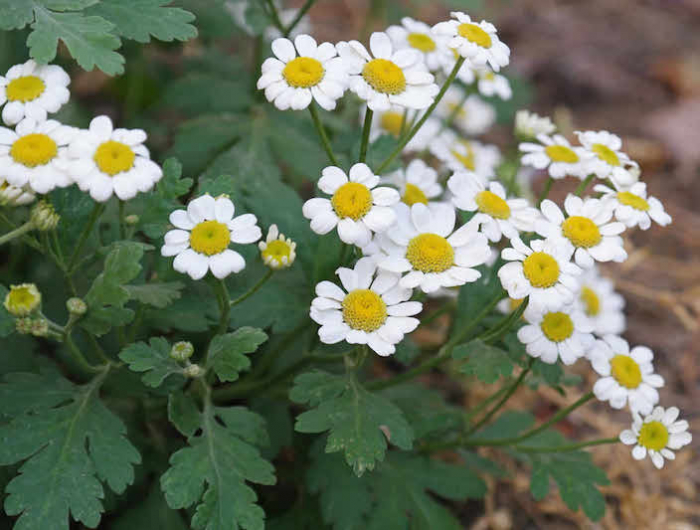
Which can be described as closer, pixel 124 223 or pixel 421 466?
pixel 124 223

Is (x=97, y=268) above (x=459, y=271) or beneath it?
beneath

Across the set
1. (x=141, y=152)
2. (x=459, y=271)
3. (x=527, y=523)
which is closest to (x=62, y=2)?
(x=141, y=152)

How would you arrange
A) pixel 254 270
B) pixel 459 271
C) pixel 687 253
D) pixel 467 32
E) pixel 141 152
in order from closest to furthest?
pixel 141 152
pixel 459 271
pixel 467 32
pixel 254 270
pixel 687 253

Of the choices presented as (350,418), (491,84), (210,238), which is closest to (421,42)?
(491,84)

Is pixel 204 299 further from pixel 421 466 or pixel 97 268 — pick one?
pixel 421 466

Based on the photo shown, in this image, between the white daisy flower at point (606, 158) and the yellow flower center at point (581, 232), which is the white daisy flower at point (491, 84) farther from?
the yellow flower center at point (581, 232)

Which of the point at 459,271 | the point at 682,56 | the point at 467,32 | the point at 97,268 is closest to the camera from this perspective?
the point at 459,271

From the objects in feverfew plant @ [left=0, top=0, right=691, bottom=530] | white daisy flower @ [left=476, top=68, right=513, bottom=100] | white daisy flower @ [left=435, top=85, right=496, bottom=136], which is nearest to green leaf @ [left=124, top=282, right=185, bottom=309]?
feverfew plant @ [left=0, top=0, right=691, bottom=530]
